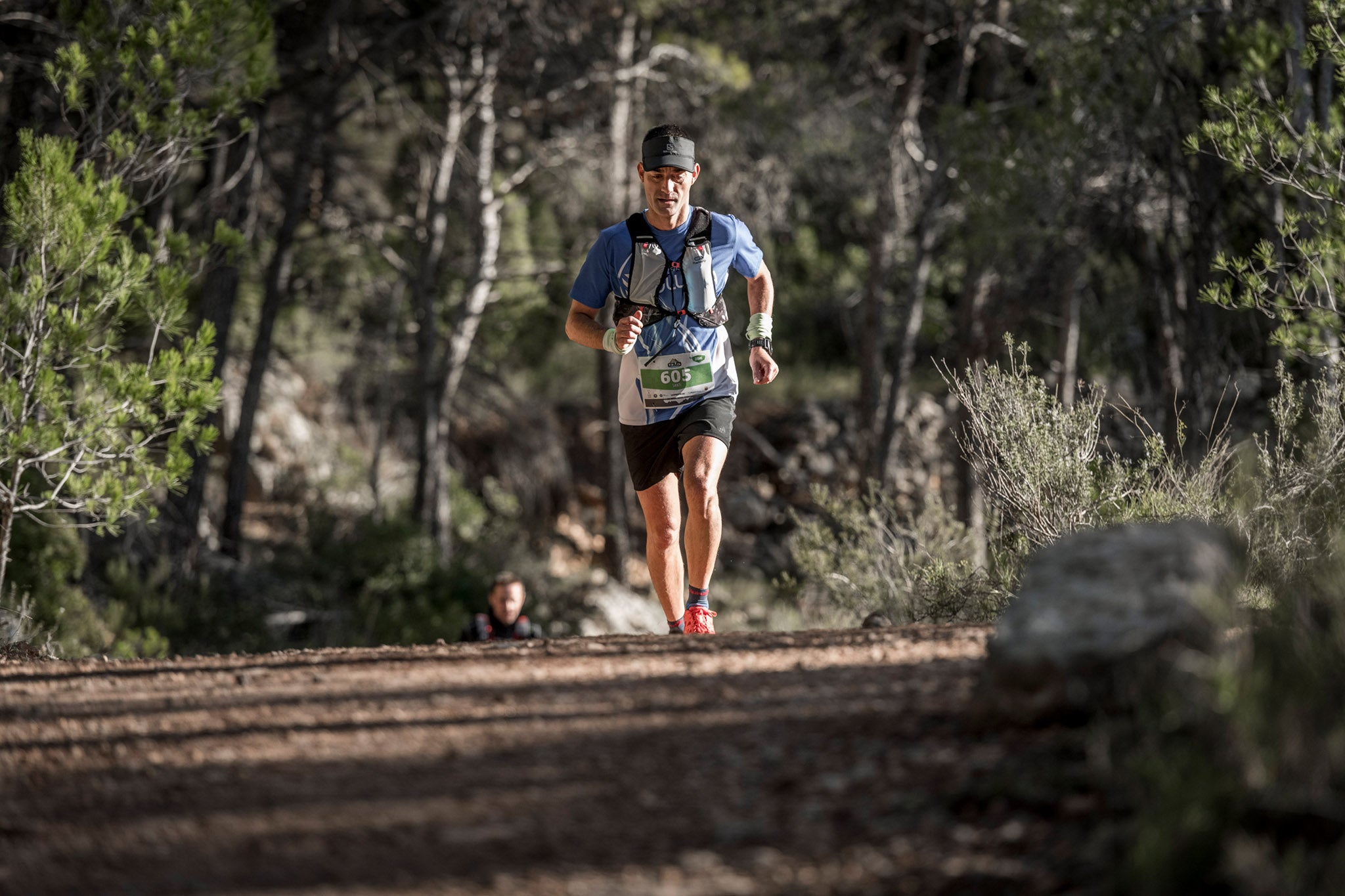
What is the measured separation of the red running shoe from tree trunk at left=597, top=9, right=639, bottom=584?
9.14m

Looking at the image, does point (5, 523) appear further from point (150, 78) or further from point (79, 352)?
point (150, 78)

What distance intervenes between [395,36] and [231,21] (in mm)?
5146

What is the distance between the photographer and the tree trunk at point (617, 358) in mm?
15023

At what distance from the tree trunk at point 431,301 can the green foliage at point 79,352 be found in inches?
291

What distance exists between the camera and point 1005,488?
19.8 ft

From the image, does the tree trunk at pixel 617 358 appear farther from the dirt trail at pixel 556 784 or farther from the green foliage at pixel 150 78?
the dirt trail at pixel 556 784

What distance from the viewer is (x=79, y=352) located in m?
6.29

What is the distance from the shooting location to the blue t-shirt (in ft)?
17.6

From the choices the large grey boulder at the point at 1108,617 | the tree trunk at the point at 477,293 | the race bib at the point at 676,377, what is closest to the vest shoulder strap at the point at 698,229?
the race bib at the point at 676,377

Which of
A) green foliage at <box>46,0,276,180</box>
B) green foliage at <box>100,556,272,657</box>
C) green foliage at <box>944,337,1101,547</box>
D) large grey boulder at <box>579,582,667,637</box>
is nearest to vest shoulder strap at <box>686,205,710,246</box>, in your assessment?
green foliage at <box>944,337,1101,547</box>

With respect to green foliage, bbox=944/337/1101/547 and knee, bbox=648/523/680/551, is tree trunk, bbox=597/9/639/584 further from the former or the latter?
knee, bbox=648/523/680/551

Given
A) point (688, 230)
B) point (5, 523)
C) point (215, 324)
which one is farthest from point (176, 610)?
point (688, 230)

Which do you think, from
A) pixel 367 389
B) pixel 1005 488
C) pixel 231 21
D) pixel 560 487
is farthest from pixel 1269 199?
pixel 367 389

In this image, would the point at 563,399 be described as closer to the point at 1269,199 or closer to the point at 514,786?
the point at 1269,199
